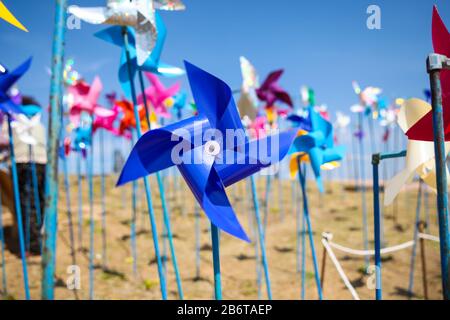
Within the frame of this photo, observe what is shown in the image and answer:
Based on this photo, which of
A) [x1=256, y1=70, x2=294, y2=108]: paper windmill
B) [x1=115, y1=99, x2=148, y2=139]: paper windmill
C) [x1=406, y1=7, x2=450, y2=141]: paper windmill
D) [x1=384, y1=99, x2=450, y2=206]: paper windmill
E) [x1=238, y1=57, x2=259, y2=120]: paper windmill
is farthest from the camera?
[x1=115, y1=99, x2=148, y2=139]: paper windmill

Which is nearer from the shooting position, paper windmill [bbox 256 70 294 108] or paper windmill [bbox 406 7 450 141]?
paper windmill [bbox 406 7 450 141]

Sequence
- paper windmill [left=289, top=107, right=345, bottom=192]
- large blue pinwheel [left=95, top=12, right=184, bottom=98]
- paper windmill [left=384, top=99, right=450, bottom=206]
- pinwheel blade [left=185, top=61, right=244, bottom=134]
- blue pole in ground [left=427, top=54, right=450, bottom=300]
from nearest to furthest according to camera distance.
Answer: blue pole in ground [left=427, top=54, right=450, bottom=300] → pinwheel blade [left=185, top=61, right=244, bottom=134] → paper windmill [left=384, top=99, right=450, bottom=206] → large blue pinwheel [left=95, top=12, right=184, bottom=98] → paper windmill [left=289, top=107, right=345, bottom=192]

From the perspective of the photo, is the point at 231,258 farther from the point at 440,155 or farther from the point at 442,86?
the point at 440,155

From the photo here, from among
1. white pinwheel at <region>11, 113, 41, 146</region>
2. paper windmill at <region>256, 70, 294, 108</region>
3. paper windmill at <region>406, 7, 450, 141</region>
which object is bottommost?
paper windmill at <region>406, 7, 450, 141</region>

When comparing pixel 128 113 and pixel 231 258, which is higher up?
pixel 128 113

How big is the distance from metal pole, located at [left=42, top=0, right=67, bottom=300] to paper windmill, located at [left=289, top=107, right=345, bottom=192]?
1.53 metres

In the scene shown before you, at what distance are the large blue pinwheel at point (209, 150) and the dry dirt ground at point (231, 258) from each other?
3203 millimetres

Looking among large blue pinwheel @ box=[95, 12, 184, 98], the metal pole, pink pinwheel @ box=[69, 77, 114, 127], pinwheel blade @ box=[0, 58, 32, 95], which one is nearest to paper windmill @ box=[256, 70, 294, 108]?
pink pinwheel @ box=[69, 77, 114, 127]

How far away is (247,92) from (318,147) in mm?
893

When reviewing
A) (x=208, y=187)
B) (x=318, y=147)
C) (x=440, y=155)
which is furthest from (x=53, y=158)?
(x=318, y=147)

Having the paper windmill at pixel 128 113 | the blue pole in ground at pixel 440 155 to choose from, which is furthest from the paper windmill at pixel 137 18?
the paper windmill at pixel 128 113

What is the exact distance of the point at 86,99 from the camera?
3895mm

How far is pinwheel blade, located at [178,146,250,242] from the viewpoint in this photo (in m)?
1.09

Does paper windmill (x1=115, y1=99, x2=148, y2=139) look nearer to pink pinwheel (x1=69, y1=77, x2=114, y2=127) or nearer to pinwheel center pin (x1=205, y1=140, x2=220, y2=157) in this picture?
pink pinwheel (x1=69, y1=77, x2=114, y2=127)
